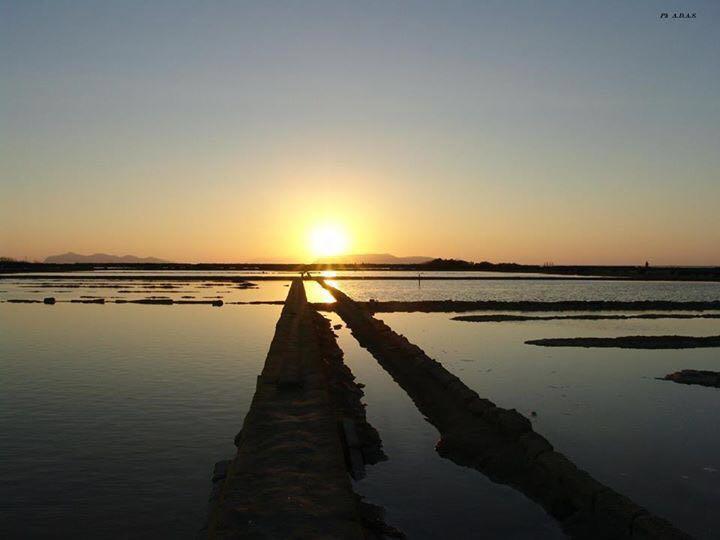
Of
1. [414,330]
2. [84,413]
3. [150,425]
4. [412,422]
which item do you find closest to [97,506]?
[150,425]

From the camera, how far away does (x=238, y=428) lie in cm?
1158

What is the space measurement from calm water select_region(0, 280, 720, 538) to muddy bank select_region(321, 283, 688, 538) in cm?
28

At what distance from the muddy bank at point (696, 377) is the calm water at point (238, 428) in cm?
67

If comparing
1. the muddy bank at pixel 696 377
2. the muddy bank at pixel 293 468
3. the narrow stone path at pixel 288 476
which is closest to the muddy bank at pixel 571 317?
the muddy bank at pixel 696 377

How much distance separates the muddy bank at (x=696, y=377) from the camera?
1638 centimetres

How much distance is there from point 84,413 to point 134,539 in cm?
581

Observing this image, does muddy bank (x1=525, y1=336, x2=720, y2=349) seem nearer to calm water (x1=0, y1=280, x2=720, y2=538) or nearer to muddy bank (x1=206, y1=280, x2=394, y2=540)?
calm water (x1=0, y1=280, x2=720, y2=538)

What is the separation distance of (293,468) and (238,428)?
3.82 meters

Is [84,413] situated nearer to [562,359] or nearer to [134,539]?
[134,539]

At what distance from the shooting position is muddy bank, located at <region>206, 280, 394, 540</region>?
20.8 ft

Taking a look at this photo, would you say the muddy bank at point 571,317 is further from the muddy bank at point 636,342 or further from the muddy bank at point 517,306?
the muddy bank at point 636,342

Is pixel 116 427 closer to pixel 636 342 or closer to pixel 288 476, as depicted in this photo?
pixel 288 476

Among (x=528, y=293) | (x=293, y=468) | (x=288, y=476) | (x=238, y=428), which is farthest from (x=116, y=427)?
(x=528, y=293)

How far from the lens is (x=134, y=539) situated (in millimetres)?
7113
